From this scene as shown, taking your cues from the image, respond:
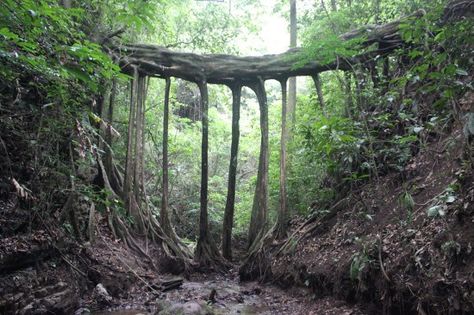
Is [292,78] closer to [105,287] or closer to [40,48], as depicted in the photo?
[105,287]

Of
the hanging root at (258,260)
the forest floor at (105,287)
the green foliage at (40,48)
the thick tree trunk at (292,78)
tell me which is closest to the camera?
the green foliage at (40,48)

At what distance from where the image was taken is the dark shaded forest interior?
3537mm

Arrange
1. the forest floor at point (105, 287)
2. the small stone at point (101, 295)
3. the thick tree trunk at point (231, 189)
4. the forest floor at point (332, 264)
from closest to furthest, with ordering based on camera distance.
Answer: the forest floor at point (332, 264) < the forest floor at point (105, 287) < the small stone at point (101, 295) < the thick tree trunk at point (231, 189)

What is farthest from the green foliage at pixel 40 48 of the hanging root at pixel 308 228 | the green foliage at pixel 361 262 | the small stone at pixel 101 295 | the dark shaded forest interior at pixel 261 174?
the hanging root at pixel 308 228

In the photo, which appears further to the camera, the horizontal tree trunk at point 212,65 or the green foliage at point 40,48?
the horizontal tree trunk at point 212,65

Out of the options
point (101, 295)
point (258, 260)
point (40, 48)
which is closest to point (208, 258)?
point (258, 260)

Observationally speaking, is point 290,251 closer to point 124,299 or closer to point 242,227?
point 124,299

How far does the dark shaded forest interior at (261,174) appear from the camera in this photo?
3537mm

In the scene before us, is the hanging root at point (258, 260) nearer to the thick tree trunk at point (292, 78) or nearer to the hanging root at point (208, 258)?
the hanging root at point (208, 258)

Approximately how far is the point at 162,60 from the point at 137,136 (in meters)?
1.86

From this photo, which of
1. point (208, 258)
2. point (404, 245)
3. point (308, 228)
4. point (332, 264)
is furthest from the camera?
point (208, 258)

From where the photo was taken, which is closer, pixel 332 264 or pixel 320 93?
pixel 332 264

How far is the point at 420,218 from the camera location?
4238 millimetres

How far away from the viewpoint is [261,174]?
29.0ft
